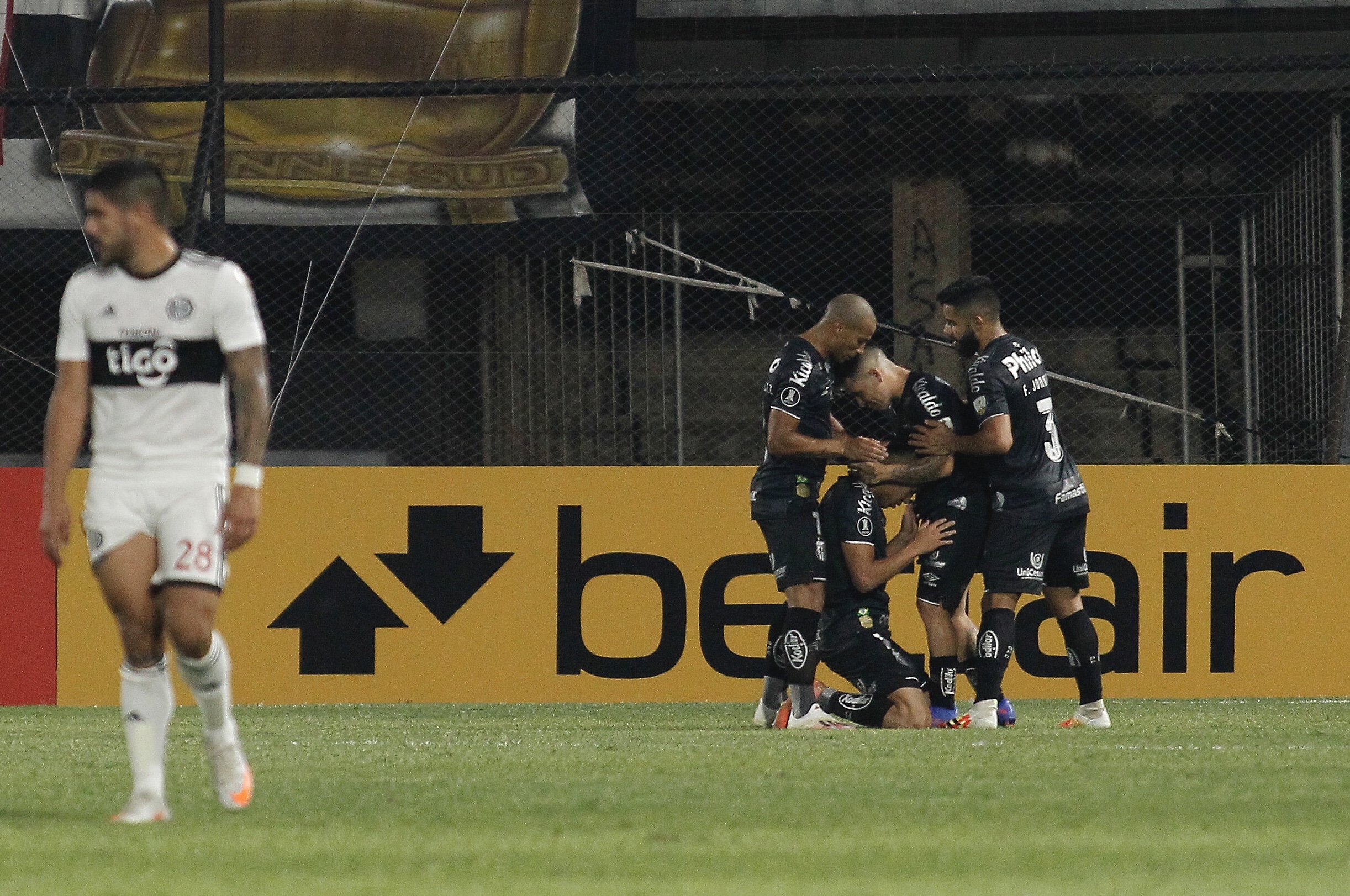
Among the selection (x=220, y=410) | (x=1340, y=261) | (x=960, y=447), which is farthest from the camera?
(x=1340, y=261)

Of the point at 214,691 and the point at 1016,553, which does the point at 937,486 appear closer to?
the point at 1016,553

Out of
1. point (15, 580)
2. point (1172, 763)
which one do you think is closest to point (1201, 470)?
point (1172, 763)

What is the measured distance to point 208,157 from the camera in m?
10.2

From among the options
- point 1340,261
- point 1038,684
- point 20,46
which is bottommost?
point 1038,684

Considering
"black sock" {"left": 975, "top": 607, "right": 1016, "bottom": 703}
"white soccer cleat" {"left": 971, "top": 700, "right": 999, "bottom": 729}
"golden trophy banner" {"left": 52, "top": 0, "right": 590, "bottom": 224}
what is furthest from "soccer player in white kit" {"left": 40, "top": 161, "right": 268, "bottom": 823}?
"golden trophy banner" {"left": 52, "top": 0, "right": 590, "bottom": 224}

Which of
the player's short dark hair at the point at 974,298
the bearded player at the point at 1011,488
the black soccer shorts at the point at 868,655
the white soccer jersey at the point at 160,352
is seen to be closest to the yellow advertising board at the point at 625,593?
the black soccer shorts at the point at 868,655

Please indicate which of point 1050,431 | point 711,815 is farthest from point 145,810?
point 1050,431

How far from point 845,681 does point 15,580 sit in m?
4.10

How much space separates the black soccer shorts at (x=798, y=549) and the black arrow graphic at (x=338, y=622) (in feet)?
8.67

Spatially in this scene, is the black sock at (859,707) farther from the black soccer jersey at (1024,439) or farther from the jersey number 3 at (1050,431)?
the jersey number 3 at (1050,431)

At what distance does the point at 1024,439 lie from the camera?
26.3 feet

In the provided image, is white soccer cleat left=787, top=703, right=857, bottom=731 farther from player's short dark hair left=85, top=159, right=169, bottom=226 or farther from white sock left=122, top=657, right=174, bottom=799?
player's short dark hair left=85, top=159, right=169, bottom=226

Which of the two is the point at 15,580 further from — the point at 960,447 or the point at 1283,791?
the point at 1283,791

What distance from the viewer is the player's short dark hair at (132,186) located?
4.75 m
